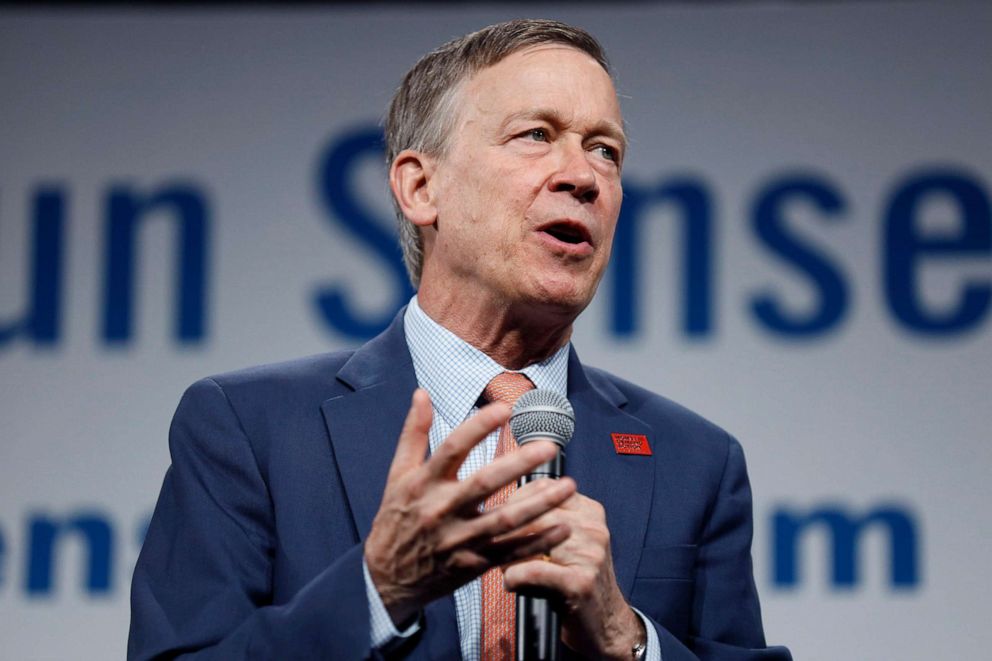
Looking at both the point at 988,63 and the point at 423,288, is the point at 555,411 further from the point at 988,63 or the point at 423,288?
the point at 988,63

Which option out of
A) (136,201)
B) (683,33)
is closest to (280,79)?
(136,201)

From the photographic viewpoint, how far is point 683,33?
353cm

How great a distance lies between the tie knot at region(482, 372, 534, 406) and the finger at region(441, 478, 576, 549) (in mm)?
529

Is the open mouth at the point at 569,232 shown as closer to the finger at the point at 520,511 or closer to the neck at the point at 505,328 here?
the neck at the point at 505,328

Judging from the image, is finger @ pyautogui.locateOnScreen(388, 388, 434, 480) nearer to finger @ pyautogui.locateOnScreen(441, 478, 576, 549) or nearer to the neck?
finger @ pyautogui.locateOnScreen(441, 478, 576, 549)

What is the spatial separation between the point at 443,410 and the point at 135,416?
1.68 m

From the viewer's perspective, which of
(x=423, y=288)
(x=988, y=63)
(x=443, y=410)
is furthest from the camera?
(x=988, y=63)

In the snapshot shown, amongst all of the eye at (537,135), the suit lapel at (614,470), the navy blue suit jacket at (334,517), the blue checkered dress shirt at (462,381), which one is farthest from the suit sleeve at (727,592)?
the eye at (537,135)

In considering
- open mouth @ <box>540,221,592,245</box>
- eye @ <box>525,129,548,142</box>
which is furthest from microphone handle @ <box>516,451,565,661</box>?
eye @ <box>525,129,548,142</box>

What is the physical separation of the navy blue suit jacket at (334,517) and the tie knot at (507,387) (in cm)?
9

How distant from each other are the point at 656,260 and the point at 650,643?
1.82 m

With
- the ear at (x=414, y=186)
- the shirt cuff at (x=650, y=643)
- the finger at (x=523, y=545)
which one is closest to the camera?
the finger at (x=523, y=545)

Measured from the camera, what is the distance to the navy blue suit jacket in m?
1.65

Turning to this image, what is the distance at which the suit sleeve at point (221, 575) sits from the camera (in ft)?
5.04
